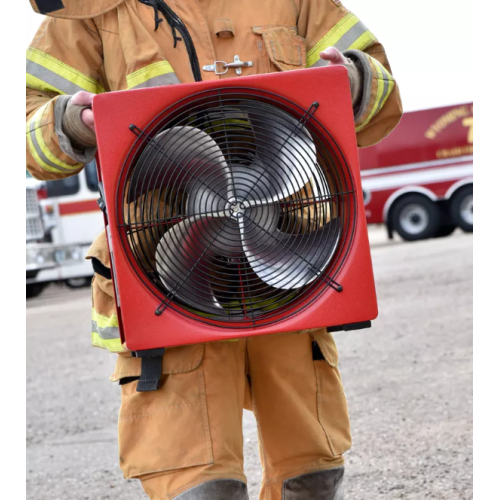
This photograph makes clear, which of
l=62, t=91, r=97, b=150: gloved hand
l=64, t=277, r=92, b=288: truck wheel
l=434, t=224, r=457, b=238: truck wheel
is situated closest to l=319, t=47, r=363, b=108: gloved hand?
l=62, t=91, r=97, b=150: gloved hand

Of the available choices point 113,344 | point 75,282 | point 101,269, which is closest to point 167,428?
point 113,344

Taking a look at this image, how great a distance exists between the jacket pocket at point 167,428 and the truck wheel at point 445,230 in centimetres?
1461

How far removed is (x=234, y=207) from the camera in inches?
75.1

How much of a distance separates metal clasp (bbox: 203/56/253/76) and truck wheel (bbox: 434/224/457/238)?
47.5 ft

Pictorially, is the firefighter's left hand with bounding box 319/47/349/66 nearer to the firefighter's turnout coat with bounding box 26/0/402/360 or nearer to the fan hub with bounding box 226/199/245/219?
the firefighter's turnout coat with bounding box 26/0/402/360

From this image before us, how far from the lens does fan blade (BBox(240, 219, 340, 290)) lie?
190 cm

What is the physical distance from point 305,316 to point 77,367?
17.2ft

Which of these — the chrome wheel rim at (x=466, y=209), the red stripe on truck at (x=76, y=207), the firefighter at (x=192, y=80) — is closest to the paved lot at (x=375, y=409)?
the firefighter at (x=192, y=80)

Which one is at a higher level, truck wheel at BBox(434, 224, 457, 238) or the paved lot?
truck wheel at BBox(434, 224, 457, 238)

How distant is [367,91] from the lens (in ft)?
6.76

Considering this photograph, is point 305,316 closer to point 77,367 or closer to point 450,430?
point 450,430

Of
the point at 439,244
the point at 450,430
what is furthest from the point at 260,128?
the point at 439,244

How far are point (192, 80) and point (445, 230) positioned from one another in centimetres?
1490

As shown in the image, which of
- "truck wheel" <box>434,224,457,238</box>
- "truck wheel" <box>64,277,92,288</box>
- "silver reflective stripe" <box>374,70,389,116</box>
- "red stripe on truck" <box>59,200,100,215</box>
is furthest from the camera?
"truck wheel" <box>434,224,457,238</box>
